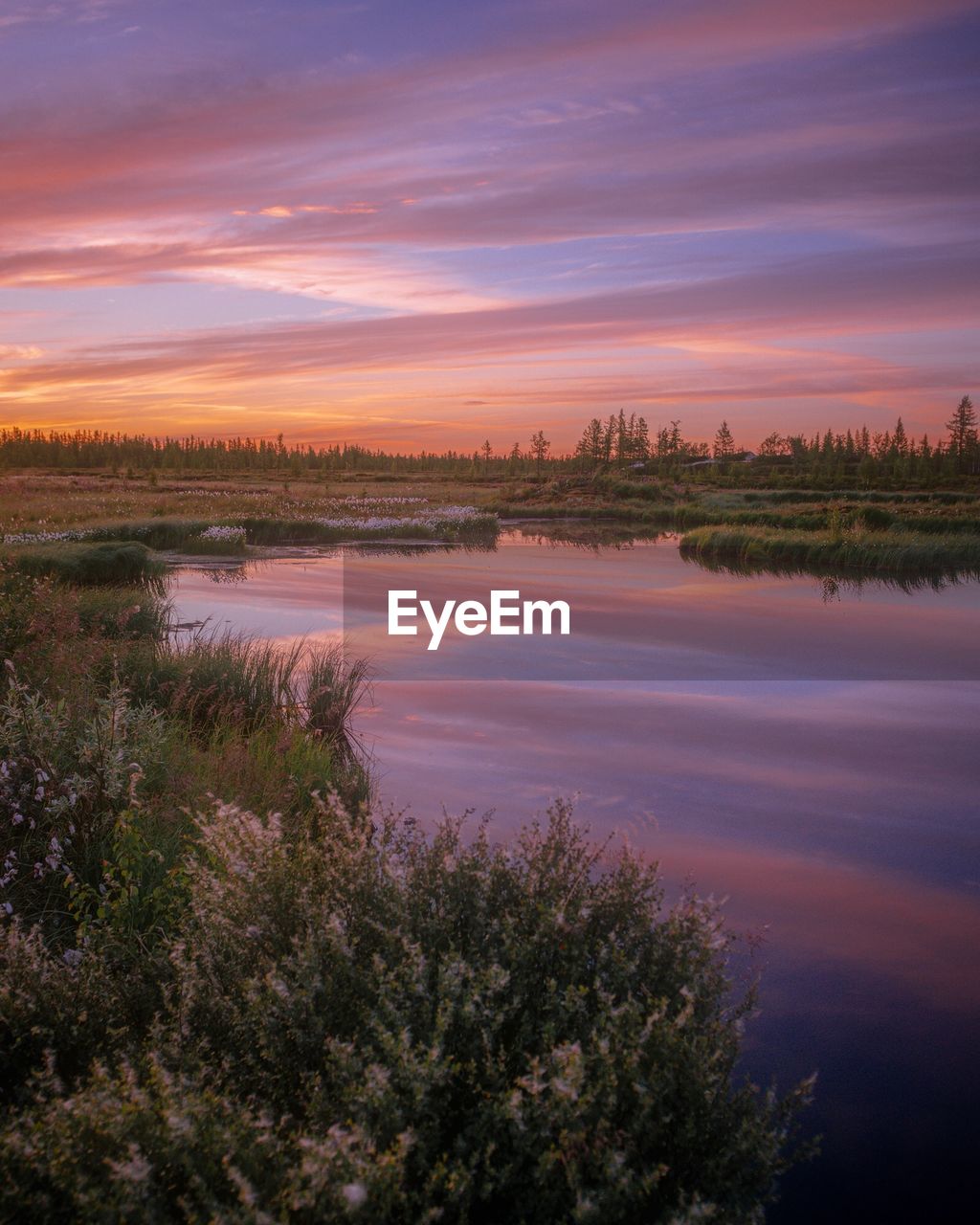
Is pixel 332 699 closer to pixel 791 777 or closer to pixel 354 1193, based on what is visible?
pixel 791 777

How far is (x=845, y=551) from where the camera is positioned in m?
30.5

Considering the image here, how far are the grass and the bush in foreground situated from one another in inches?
1059

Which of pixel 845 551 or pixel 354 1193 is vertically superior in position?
pixel 845 551

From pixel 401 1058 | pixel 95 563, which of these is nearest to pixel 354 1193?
pixel 401 1058

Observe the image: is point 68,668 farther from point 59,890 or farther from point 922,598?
point 922,598

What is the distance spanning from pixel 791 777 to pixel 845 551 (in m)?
21.9

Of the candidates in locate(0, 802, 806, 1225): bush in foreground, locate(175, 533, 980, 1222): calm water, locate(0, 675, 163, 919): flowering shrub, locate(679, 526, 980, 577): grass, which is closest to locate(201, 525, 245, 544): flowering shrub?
locate(175, 533, 980, 1222): calm water

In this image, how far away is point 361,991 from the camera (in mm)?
3488

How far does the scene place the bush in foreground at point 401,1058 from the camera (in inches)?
106

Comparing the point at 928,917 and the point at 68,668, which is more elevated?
the point at 68,668

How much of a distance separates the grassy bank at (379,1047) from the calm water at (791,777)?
0.79 metres

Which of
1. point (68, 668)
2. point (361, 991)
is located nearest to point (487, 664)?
point (68, 668)

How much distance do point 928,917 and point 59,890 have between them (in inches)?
217

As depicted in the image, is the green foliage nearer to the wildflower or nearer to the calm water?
the calm water
